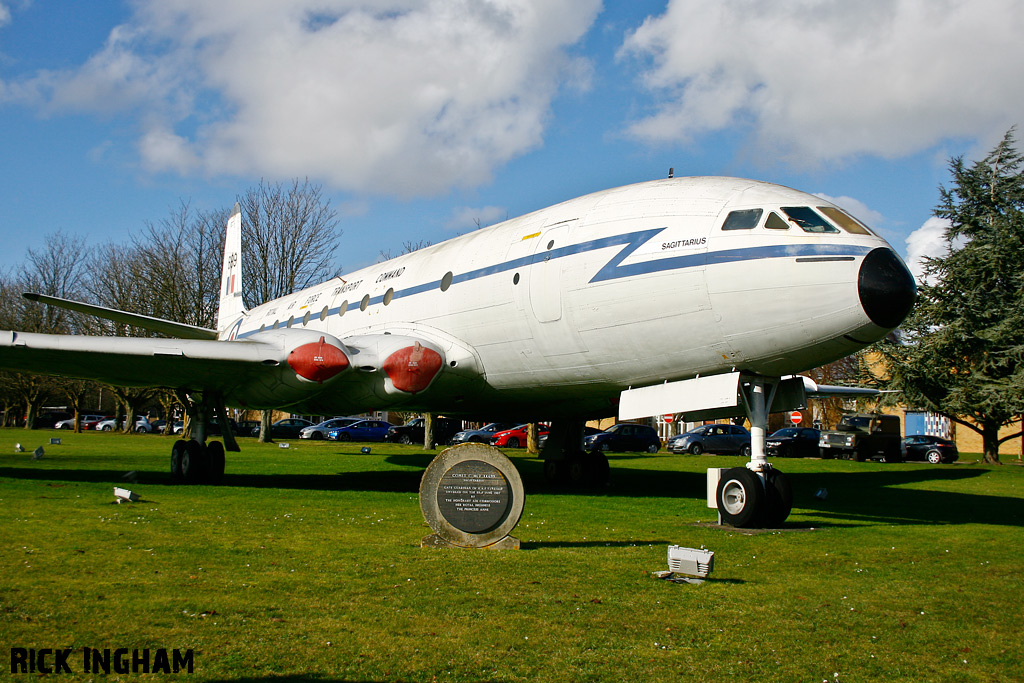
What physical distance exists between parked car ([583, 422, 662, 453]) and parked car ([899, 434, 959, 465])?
435 inches

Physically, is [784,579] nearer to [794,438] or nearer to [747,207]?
[747,207]

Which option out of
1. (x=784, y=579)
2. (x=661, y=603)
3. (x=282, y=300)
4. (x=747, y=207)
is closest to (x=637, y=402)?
(x=747, y=207)

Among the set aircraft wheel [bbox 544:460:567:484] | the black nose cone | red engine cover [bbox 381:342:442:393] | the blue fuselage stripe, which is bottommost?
aircraft wheel [bbox 544:460:567:484]

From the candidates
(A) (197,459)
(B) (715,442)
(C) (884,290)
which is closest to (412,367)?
(A) (197,459)

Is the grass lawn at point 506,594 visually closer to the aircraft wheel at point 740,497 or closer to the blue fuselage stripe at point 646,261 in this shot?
the aircraft wheel at point 740,497

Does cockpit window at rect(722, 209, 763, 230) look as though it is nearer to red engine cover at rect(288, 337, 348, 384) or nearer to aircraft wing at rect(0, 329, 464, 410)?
aircraft wing at rect(0, 329, 464, 410)

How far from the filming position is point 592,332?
10.0 meters

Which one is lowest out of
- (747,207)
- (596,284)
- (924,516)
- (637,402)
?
(924,516)

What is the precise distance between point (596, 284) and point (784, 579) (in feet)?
14.8

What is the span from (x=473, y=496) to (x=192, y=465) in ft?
25.2

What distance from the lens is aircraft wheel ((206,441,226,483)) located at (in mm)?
13248

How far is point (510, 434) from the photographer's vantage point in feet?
121

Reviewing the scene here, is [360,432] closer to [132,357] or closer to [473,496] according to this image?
[132,357]

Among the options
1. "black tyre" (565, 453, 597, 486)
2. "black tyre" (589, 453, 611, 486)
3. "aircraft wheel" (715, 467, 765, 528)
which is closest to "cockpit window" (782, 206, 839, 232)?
"aircraft wheel" (715, 467, 765, 528)
